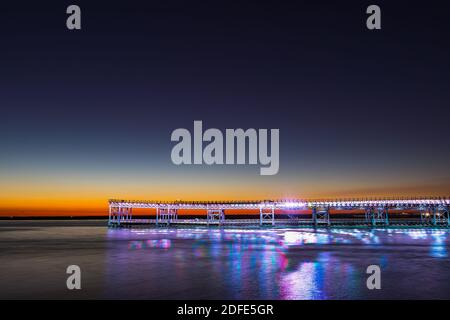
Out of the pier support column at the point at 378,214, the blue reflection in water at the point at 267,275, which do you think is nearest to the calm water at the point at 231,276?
the blue reflection in water at the point at 267,275

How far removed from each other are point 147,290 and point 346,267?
12215 mm

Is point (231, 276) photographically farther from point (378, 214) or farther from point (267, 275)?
point (378, 214)

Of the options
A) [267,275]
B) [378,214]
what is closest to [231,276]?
[267,275]

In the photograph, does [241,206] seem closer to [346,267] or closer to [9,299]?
[346,267]

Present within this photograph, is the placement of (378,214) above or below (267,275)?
below

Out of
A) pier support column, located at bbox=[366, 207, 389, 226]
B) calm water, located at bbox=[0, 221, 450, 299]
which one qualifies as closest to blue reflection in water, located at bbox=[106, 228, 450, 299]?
calm water, located at bbox=[0, 221, 450, 299]

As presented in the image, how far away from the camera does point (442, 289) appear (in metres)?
17.0

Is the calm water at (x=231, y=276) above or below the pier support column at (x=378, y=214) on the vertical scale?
above

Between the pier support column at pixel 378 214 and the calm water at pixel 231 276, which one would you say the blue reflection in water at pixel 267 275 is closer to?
the calm water at pixel 231 276

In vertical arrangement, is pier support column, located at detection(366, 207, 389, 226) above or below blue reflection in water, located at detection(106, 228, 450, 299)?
below

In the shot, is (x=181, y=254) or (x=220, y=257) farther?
(x=181, y=254)

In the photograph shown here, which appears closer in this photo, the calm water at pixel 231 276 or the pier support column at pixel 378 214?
the calm water at pixel 231 276

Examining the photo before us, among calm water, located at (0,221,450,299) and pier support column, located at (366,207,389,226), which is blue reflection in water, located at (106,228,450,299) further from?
pier support column, located at (366,207,389,226)
